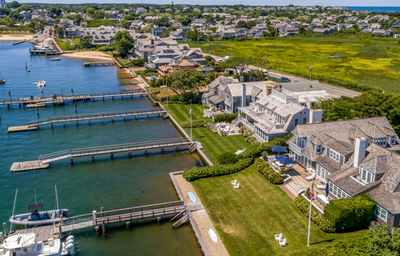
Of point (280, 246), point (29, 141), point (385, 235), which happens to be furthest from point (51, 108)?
point (385, 235)

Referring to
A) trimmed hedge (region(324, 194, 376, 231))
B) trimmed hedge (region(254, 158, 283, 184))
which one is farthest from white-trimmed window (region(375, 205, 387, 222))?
trimmed hedge (region(254, 158, 283, 184))

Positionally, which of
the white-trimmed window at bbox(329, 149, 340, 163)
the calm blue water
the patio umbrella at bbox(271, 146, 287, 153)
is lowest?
the calm blue water

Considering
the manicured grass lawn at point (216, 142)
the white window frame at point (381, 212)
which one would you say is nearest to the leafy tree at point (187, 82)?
the manicured grass lawn at point (216, 142)

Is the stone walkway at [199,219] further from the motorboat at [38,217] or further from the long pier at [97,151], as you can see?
the motorboat at [38,217]

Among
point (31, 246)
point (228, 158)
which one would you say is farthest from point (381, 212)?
point (31, 246)

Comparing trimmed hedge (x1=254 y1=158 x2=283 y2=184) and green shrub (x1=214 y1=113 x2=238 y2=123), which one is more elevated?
green shrub (x1=214 y1=113 x2=238 y2=123)

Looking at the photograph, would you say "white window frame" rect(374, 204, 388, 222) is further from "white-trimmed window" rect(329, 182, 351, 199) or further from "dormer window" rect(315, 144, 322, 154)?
"dormer window" rect(315, 144, 322, 154)

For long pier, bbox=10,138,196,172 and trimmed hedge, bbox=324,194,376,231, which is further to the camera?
long pier, bbox=10,138,196,172
